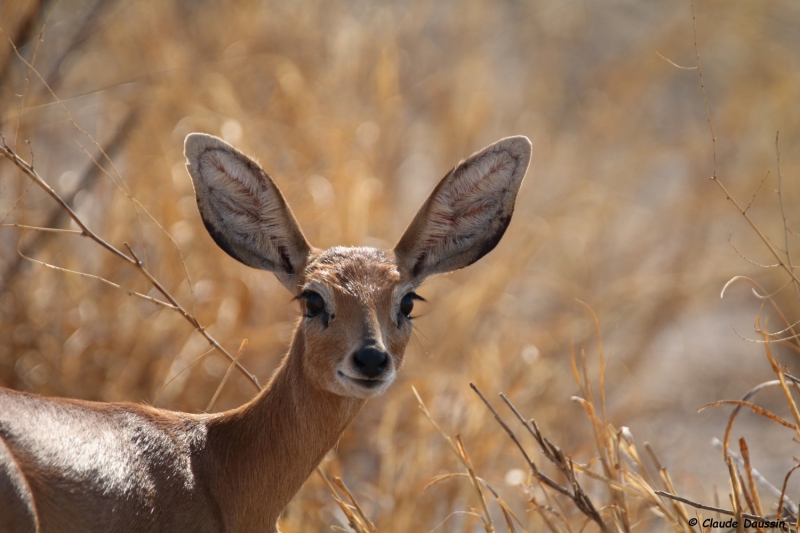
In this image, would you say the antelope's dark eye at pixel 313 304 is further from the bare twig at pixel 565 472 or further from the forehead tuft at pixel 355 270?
the bare twig at pixel 565 472

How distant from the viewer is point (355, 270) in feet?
10.8

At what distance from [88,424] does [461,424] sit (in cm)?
299

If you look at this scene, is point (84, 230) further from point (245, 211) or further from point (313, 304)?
point (313, 304)

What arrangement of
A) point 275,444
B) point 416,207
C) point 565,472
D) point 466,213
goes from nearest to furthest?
point 565,472 → point 275,444 → point 466,213 → point 416,207

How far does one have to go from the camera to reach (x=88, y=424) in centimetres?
282

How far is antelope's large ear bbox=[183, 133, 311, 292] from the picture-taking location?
336 cm

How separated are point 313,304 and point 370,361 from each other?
0.41m

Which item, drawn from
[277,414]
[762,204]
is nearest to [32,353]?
[277,414]

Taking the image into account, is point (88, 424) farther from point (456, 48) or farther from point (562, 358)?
point (456, 48)

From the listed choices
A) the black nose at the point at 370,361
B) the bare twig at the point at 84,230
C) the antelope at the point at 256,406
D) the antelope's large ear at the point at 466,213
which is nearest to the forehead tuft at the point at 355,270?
the antelope at the point at 256,406

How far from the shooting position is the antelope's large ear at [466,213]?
3475 millimetres

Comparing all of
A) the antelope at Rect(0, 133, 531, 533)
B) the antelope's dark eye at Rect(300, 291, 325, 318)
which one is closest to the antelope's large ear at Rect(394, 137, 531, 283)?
the antelope at Rect(0, 133, 531, 533)

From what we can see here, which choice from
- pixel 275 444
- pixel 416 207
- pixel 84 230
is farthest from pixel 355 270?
pixel 416 207

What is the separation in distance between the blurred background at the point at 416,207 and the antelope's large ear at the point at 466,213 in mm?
1504
